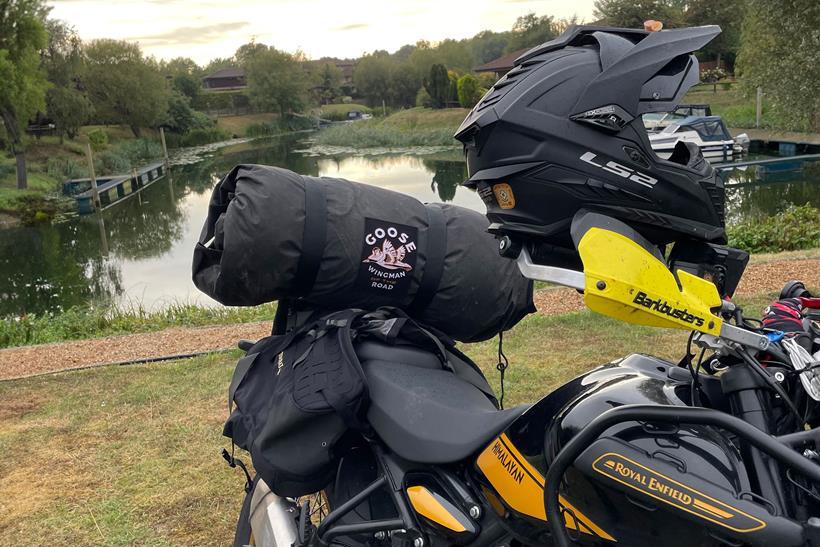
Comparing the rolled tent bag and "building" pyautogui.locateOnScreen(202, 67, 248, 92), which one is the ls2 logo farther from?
"building" pyautogui.locateOnScreen(202, 67, 248, 92)

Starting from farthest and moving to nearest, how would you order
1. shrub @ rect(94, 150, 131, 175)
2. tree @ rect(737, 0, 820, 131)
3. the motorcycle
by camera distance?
shrub @ rect(94, 150, 131, 175) → tree @ rect(737, 0, 820, 131) → the motorcycle

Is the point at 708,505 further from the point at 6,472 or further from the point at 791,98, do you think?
the point at 791,98

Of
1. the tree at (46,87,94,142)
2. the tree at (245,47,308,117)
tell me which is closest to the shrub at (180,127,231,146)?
the tree at (245,47,308,117)

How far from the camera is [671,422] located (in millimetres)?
1704

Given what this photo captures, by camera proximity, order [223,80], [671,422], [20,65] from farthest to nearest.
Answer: [223,80], [20,65], [671,422]

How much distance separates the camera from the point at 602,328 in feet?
21.7

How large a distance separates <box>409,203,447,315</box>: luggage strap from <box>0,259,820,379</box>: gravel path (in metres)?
4.94

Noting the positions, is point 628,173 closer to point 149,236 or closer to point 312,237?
point 312,237

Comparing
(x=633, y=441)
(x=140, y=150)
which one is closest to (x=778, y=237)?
(x=633, y=441)

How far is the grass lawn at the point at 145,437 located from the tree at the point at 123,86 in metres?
52.2

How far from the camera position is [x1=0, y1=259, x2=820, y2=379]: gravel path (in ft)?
24.9

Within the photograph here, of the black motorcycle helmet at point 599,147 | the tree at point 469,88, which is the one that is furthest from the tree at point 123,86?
the black motorcycle helmet at point 599,147

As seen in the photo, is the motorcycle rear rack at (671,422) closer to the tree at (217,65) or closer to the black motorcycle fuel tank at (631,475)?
the black motorcycle fuel tank at (631,475)

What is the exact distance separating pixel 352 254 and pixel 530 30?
2558 inches
